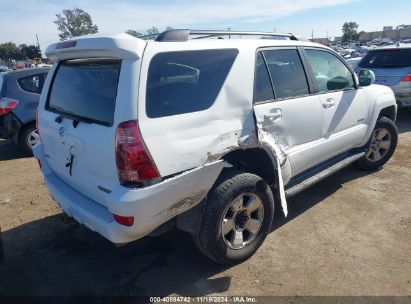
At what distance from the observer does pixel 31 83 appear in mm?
6727

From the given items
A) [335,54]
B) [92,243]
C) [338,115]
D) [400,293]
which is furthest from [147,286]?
[335,54]

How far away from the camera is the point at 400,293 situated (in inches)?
109

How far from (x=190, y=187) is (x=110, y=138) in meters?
0.67

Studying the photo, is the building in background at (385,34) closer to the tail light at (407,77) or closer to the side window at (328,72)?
the tail light at (407,77)

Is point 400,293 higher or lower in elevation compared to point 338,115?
lower

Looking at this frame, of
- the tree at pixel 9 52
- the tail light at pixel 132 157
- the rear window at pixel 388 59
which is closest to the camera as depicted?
the tail light at pixel 132 157

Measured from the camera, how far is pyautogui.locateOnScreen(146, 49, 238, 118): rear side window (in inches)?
98.3

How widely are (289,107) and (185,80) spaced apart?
3.92 feet

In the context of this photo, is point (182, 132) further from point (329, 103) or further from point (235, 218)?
point (329, 103)

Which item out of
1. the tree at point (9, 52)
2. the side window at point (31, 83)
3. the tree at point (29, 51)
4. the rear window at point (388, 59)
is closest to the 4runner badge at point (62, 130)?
the side window at point (31, 83)

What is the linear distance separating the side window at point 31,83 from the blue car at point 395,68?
7140mm

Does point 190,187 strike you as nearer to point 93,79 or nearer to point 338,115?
point 93,79

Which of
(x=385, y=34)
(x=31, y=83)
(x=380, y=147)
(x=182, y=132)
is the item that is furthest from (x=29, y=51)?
(x=182, y=132)

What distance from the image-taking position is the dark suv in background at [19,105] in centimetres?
645
